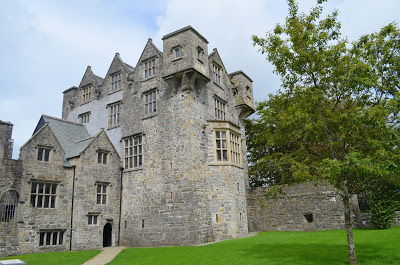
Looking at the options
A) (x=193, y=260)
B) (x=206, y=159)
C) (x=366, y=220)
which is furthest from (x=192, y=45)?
(x=366, y=220)

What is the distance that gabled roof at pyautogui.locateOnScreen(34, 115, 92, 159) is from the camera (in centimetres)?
2683

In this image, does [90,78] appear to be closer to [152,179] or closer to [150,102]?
[150,102]

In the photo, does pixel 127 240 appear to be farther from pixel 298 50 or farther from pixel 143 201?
pixel 298 50

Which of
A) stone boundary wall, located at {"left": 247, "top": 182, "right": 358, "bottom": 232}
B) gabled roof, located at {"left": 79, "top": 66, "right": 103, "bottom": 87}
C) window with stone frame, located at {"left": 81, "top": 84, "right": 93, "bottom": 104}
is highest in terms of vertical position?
gabled roof, located at {"left": 79, "top": 66, "right": 103, "bottom": 87}

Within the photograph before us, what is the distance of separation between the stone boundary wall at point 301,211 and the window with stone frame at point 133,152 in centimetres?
1049

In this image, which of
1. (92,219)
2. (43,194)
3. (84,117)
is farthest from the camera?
(84,117)

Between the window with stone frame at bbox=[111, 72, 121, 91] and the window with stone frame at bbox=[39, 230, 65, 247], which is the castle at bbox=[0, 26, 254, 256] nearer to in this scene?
the window with stone frame at bbox=[39, 230, 65, 247]


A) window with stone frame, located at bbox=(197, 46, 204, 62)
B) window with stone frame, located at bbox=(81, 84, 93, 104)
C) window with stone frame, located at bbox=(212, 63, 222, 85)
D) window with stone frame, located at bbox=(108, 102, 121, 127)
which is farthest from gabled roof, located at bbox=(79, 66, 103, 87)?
window with stone frame, located at bbox=(197, 46, 204, 62)

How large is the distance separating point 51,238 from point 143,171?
26.9 ft

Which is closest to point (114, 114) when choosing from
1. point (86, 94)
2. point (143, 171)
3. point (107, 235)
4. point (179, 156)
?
point (86, 94)

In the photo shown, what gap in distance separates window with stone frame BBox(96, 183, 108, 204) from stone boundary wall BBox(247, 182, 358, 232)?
1249cm

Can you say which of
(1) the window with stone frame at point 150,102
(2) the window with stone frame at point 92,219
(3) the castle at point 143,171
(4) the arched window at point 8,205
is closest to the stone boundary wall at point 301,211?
(3) the castle at point 143,171

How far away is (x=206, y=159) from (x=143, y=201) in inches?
240

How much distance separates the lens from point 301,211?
2666cm
